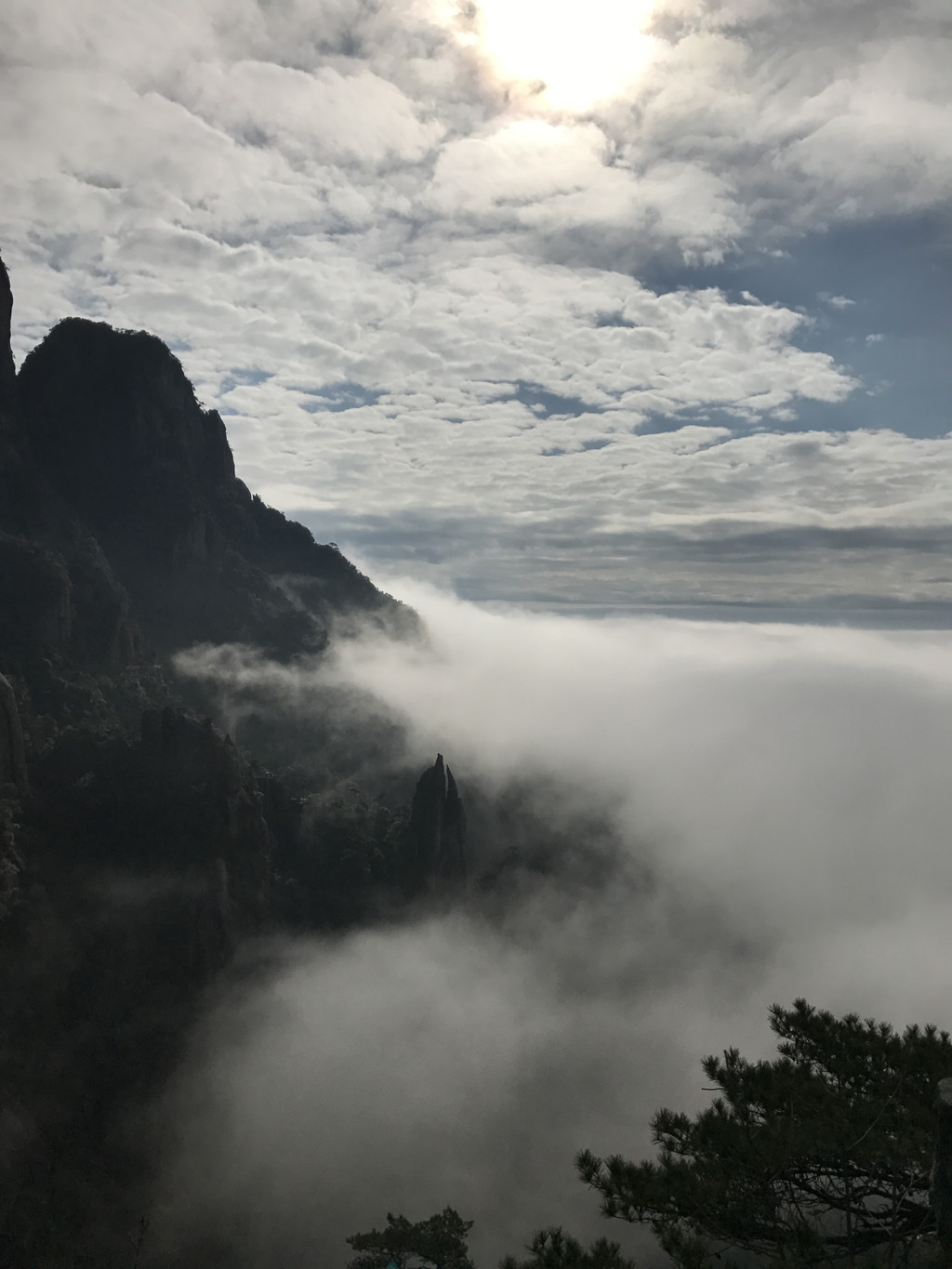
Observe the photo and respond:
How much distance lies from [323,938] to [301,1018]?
16822 mm

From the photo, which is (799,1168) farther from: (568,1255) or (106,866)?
(106,866)

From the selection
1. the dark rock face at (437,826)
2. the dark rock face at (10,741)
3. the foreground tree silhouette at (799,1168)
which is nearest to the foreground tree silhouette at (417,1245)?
the foreground tree silhouette at (799,1168)

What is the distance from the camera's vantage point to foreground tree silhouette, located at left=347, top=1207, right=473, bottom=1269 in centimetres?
6475

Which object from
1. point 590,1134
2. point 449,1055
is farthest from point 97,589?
point 590,1134

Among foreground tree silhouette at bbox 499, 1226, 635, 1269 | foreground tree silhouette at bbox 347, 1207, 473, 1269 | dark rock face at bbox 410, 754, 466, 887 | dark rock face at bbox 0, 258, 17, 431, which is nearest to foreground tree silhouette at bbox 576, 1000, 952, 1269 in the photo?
foreground tree silhouette at bbox 499, 1226, 635, 1269

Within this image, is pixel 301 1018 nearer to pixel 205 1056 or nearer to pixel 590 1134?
pixel 205 1056

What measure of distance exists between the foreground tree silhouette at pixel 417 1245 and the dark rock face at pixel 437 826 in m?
99.5

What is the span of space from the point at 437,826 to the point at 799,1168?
A: 15100cm

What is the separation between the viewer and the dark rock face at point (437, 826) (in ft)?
545

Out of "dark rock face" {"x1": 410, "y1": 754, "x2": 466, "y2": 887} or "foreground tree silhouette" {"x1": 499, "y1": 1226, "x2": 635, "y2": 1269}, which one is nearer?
"foreground tree silhouette" {"x1": 499, "y1": 1226, "x2": 635, "y2": 1269}

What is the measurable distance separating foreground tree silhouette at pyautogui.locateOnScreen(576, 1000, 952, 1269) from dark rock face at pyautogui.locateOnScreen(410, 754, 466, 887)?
139 metres

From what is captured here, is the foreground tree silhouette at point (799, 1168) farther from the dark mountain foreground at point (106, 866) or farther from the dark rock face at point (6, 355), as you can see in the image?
the dark rock face at point (6, 355)

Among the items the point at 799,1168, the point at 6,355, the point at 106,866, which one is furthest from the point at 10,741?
the point at 799,1168

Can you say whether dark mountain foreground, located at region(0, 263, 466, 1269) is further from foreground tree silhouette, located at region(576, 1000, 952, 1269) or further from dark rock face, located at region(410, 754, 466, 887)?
foreground tree silhouette, located at region(576, 1000, 952, 1269)
